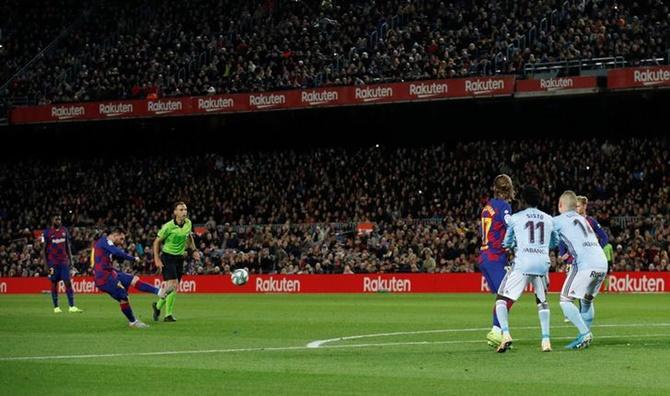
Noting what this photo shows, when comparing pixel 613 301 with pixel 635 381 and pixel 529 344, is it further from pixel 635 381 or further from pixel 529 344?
pixel 635 381

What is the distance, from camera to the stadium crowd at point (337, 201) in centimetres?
4403

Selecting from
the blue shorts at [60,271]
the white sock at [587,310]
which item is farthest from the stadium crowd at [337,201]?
the white sock at [587,310]

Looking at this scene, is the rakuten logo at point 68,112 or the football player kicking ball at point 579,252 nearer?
the football player kicking ball at point 579,252

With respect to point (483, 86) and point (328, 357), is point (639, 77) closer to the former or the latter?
point (483, 86)

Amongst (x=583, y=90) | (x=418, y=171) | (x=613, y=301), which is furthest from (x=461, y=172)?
(x=613, y=301)

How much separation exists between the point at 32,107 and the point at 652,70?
96.5 ft

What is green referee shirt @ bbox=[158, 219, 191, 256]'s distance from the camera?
80.9 ft

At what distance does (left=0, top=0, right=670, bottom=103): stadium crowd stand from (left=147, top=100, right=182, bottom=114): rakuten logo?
27.6 inches

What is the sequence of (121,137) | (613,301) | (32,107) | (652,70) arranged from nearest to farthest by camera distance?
(613,301), (652,70), (32,107), (121,137)

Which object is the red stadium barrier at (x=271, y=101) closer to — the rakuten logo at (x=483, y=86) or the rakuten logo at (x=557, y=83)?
the rakuten logo at (x=483, y=86)

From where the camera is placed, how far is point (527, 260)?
15727mm

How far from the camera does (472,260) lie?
42906 mm

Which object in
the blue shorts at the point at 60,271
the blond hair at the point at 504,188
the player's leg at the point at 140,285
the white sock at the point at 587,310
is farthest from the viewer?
the blue shorts at the point at 60,271

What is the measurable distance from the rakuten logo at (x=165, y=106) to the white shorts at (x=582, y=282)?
1571 inches
